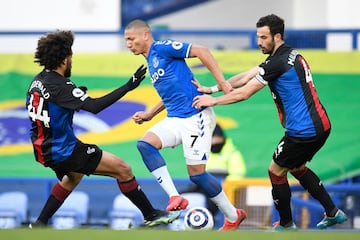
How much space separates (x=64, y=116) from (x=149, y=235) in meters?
3.37

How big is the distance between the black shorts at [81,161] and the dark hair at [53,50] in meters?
0.79

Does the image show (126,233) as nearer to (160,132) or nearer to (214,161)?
(160,132)

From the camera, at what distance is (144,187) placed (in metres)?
15.4

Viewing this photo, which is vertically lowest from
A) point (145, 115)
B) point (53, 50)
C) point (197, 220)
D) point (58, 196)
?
point (197, 220)

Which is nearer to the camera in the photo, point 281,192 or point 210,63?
point 210,63

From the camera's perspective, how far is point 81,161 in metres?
11.4

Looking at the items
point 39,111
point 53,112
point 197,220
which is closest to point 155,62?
→ point 53,112

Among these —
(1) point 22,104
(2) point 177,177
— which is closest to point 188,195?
(2) point 177,177

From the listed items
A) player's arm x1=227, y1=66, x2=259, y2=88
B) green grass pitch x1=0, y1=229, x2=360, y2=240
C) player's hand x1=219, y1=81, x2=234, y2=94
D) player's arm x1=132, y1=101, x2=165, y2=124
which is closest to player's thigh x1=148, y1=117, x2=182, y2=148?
player's arm x1=132, y1=101, x2=165, y2=124

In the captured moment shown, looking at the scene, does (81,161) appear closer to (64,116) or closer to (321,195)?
(64,116)

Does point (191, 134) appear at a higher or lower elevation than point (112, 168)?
higher

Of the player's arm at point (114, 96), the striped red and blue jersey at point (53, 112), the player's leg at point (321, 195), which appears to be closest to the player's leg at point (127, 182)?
the striped red and blue jersey at point (53, 112)

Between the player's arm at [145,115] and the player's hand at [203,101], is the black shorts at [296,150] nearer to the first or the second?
the player's hand at [203,101]

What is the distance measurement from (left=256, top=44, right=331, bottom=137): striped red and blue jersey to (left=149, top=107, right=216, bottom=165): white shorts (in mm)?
735
